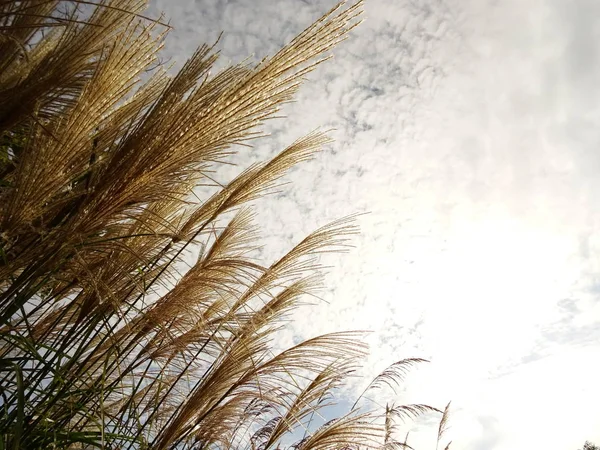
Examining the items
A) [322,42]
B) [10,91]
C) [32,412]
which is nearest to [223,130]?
[322,42]

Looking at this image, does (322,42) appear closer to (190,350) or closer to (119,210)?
(119,210)

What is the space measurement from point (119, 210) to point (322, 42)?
60 cm

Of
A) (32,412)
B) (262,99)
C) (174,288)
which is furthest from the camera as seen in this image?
(174,288)

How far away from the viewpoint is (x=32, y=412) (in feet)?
4.87

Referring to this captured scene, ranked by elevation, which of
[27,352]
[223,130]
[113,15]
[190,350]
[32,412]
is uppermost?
[113,15]

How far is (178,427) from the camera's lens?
1.74 meters

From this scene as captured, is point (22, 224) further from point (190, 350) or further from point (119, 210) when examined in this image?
point (190, 350)

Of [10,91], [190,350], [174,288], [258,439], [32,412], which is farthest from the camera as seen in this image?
[258,439]

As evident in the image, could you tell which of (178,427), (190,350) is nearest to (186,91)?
(190,350)

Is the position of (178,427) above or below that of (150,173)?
below

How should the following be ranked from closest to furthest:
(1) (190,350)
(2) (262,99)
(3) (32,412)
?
(2) (262,99)
(3) (32,412)
(1) (190,350)

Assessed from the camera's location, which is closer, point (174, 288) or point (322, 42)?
point (322, 42)

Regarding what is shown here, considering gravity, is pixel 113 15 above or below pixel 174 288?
above

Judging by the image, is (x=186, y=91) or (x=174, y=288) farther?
(x=174, y=288)
